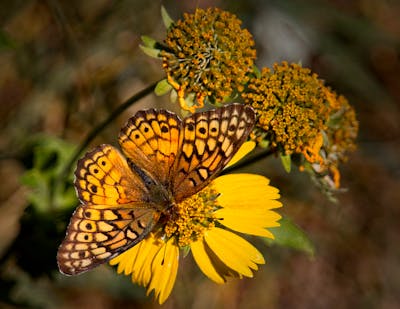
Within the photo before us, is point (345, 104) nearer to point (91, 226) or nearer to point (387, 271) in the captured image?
point (91, 226)

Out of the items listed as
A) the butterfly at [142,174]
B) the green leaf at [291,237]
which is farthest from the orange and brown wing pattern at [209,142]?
the green leaf at [291,237]

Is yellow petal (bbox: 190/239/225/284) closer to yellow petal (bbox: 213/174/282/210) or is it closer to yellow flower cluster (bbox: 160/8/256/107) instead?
yellow petal (bbox: 213/174/282/210)

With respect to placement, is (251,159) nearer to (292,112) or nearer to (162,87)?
(292,112)

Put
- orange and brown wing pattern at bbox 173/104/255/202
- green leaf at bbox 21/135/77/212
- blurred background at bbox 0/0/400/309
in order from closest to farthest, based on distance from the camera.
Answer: orange and brown wing pattern at bbox 173/104/255/202 < green leaf at bbox 21/135/77/212 < blurred background at bbox 0/0/400/309

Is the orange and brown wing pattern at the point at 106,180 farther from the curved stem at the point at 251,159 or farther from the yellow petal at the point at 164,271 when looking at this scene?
the curved stem at the point at 251,159

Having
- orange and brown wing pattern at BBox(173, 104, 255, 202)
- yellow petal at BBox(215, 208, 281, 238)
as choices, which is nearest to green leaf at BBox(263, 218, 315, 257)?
yellow petal at BBox(215, 208, 281, 238)

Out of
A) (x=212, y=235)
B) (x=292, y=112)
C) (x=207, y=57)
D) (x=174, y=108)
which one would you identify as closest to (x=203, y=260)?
(x=212, y=235)
